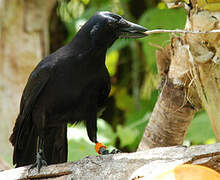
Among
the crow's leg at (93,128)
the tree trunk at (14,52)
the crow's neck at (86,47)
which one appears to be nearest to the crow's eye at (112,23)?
the crow's neck at (86,47)

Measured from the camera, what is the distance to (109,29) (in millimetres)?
2654

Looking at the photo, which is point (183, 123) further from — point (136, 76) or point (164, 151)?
point (136, 76)

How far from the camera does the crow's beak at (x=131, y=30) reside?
2.59 metres

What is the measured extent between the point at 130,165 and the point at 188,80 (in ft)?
1.95

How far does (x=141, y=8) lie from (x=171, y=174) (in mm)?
3766

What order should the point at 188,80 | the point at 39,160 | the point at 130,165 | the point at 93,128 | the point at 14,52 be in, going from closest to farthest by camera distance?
1. the point at 130,165
2. the point at 188,80
3. the point at 39,160
4. the point at 93,128
5. the point at 14,52

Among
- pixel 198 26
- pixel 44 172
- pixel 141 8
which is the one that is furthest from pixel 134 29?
pixel 141 8

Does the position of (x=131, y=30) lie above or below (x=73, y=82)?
above

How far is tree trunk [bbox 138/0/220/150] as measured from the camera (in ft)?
6.89

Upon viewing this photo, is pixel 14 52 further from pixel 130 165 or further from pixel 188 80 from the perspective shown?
pixel 130 165

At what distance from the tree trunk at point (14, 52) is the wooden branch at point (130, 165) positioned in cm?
198

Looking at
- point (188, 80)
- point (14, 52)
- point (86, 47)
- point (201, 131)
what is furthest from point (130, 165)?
point (14, 52)

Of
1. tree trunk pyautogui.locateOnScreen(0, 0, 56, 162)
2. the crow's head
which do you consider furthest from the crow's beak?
tree trunk pyautogui.locateOnScreen(0, 0, 56, 162)

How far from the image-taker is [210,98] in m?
2.15
